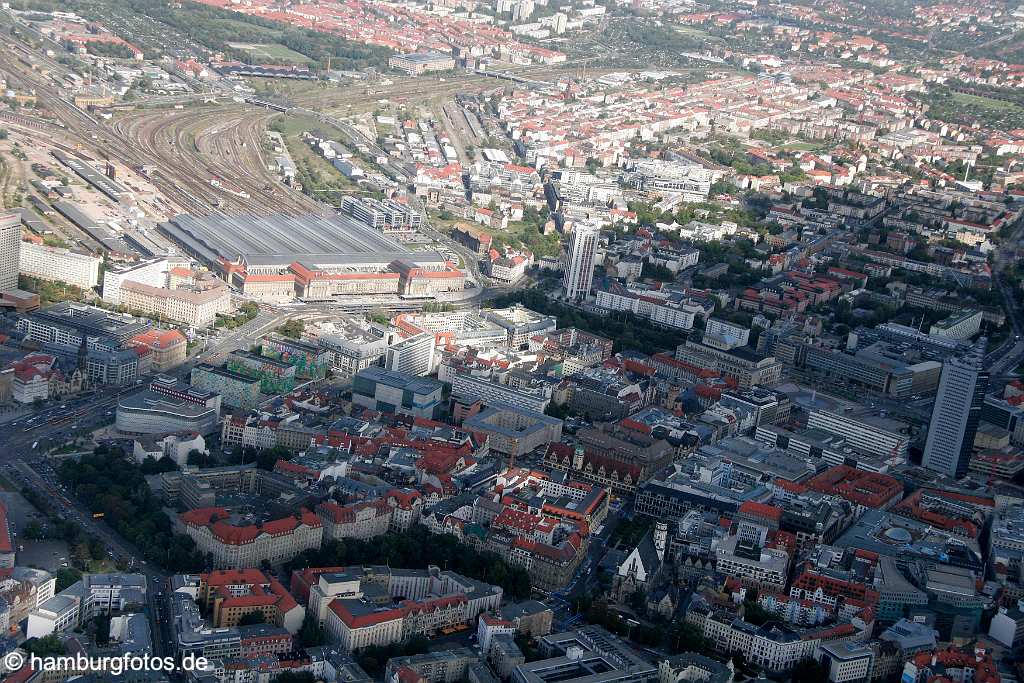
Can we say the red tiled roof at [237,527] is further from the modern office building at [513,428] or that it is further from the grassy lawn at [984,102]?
the grassy lawn at [984,102]

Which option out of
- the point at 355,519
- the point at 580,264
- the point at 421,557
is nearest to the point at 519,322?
the point at 580,264

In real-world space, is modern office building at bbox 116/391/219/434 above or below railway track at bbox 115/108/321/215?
below

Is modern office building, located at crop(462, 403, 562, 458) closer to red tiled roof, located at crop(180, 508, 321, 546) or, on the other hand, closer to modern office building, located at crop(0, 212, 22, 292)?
A: red tiled roof, located at crop(180, 508, 321, 546)

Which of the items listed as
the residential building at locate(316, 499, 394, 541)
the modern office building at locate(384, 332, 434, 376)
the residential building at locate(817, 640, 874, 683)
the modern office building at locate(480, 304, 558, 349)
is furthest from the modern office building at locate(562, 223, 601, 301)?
the residential building at locate(817, 640, 874, 683)

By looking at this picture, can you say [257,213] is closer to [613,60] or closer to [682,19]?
[613,60]

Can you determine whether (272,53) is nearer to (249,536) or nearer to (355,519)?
(355,519)

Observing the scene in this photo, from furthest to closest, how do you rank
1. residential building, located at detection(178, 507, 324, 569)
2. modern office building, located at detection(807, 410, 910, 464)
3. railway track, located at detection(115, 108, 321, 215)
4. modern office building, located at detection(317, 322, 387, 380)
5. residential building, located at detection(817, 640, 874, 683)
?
railway track, located at detection(115, 108, 321, 215)
modern office building, located at detection(317, 322, 387, 380)
modern office building, located at detection(807, 410, 910, 464)
residential building, located at detection(178, 507, 324, 569)
residential building, located at detection(817, 640, 874, 683)

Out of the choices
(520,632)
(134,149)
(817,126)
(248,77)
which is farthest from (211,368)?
(817,126)
